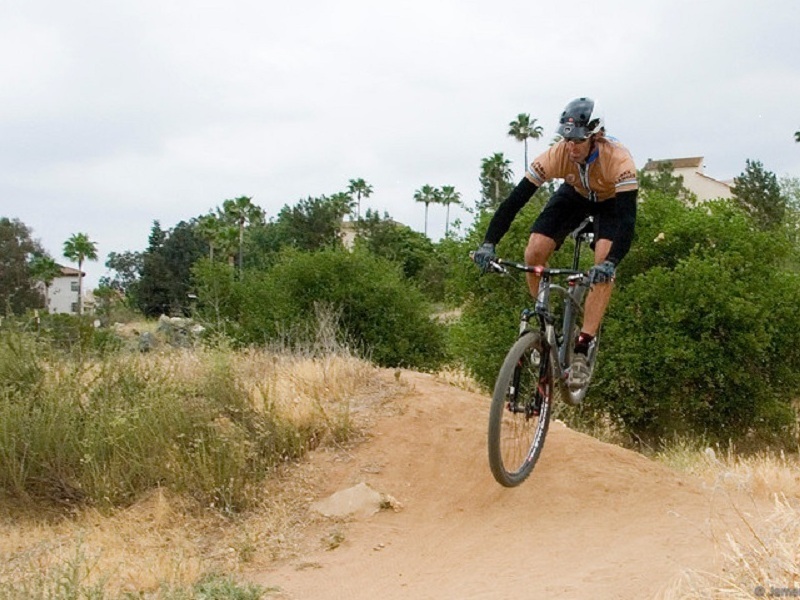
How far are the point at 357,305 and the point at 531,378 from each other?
12.2 m

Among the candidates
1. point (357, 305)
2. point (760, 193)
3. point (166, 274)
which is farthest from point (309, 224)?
point (357, 305)

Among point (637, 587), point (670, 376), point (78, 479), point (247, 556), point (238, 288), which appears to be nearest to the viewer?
point (637, 587)

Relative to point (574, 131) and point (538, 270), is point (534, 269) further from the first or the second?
point (574, 131)

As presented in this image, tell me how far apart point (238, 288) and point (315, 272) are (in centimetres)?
698

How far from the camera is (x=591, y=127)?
670 centimetres

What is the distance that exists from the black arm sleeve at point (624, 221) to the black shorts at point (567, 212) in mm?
325

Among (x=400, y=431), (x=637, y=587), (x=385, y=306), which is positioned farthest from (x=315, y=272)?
(x=637, y=587)

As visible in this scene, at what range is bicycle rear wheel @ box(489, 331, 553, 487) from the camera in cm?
633

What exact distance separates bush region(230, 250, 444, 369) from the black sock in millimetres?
11130

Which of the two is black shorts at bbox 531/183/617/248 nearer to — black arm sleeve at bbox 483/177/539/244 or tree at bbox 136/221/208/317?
black arm sleeve at bbox 483/177/539/244

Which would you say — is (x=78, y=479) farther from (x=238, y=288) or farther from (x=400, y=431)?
(x=238, y=288)

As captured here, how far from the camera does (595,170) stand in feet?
22.7

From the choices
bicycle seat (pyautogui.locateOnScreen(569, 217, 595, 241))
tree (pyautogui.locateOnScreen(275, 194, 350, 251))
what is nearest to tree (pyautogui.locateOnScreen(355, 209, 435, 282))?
tree (pyautogui.locateOnScreen(275, 194, 350, 251))

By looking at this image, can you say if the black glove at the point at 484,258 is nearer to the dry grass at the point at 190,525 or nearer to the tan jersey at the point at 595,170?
the tan jersey at the point at 595,170
